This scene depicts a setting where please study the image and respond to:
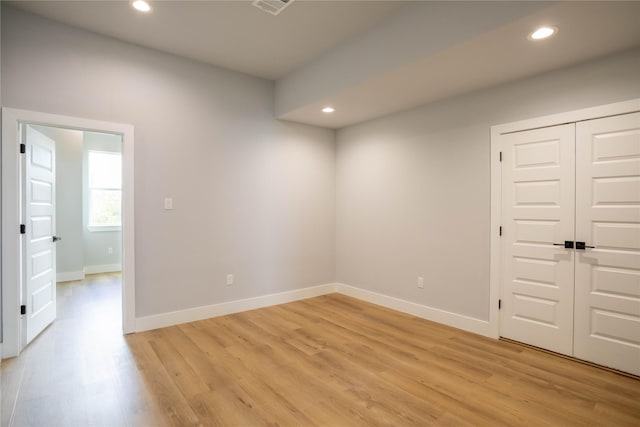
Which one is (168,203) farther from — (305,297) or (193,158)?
(305,297)

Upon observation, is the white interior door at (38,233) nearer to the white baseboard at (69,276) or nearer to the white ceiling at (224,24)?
the white ceiling at (224,24)

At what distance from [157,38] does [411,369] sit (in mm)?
4058

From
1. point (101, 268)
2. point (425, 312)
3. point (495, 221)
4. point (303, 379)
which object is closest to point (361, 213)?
point (425, 312)

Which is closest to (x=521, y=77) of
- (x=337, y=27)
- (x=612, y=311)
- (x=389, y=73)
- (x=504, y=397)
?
(x=389, y=73)

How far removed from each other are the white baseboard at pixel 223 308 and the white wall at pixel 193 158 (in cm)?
7

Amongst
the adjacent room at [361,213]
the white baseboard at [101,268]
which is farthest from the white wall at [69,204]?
the adjacent room at [361,213]

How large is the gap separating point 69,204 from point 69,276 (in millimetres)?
1348

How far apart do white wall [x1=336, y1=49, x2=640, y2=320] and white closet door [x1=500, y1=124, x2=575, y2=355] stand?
0.69 feet

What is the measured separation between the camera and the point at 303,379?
253 cm

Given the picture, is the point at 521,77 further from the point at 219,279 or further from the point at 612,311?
the point at 219,279

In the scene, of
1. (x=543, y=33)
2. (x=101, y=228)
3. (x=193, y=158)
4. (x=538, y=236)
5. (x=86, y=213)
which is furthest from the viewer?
(x=101, y=228)

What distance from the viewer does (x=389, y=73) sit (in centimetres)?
302

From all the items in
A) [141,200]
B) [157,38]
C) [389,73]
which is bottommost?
[141,200]

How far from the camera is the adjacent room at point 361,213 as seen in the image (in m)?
2.33
